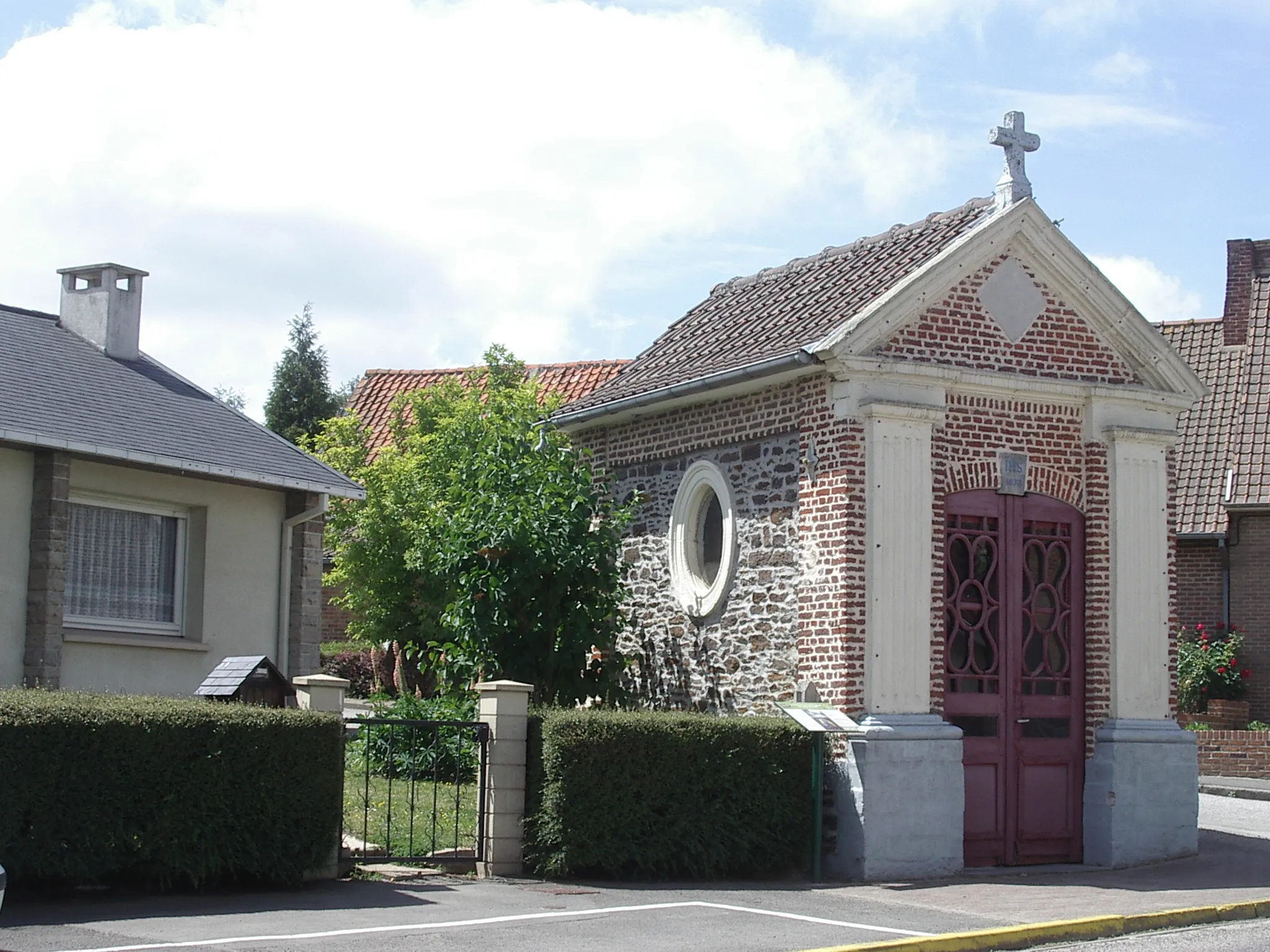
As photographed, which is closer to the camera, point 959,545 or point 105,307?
point 959,545

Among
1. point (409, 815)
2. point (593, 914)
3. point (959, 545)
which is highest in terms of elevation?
point (959, 545)

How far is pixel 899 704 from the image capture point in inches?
527

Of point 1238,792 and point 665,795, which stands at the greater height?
point 665,795

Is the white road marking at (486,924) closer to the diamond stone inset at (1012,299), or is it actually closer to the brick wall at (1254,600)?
the diamond stone inset at (1012,299)

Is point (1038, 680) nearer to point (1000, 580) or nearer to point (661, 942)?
point (1000, 580)

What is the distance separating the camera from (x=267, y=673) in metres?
12.2

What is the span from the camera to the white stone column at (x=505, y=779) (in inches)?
481

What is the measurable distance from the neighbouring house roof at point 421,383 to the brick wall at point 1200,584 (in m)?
11.9

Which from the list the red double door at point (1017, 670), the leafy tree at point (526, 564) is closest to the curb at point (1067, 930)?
the red double door at point (1017, 670)

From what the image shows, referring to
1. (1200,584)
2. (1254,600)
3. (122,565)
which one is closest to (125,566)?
(122,565)

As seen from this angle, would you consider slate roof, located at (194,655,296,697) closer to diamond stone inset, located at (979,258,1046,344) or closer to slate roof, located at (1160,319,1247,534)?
diamond stone inset, located at (979,258,1046,344)

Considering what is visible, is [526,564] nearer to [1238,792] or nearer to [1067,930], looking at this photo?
[1067,930]

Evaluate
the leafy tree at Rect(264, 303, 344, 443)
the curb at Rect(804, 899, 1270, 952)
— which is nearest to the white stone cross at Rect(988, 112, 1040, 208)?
the curb at Rect(804, 899, 1270, 952)

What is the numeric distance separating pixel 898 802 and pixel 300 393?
110ft
